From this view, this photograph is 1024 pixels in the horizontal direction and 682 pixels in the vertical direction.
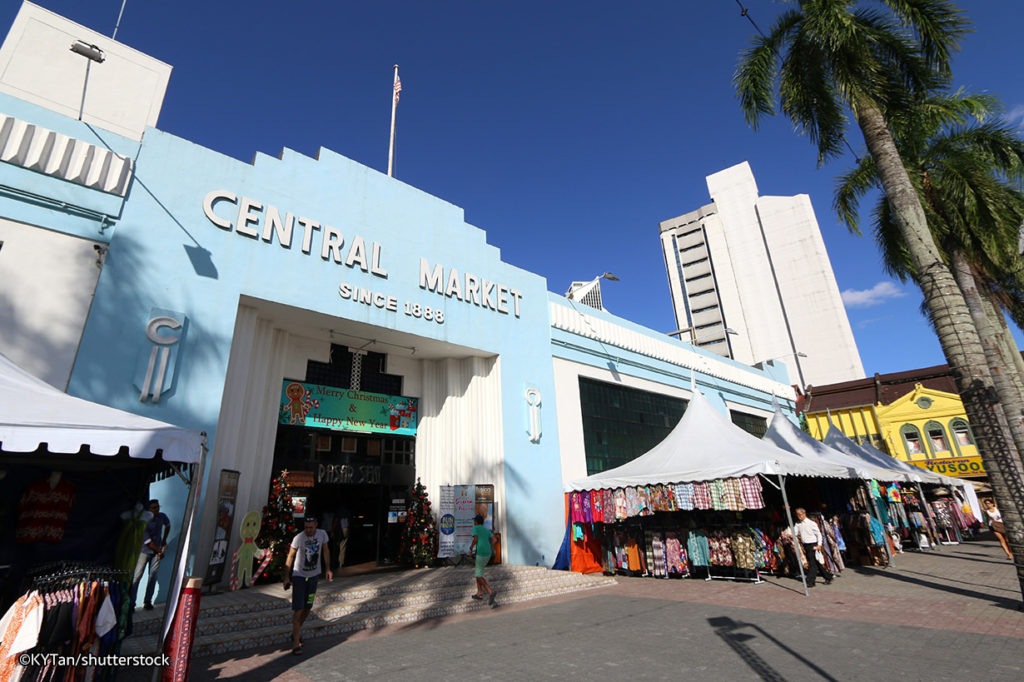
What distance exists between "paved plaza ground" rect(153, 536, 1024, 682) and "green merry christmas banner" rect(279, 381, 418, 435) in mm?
5883

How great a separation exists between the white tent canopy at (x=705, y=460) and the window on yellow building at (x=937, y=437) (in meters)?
22.8

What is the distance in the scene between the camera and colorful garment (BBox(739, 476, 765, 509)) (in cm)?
950

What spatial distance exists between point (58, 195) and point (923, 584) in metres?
17.3

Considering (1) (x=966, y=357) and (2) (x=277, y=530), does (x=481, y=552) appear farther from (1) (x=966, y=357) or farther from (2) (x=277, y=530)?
(1) (x=966, y=357)

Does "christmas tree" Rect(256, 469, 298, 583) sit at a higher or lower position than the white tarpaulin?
lower

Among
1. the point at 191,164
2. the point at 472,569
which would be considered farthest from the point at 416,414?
the point at 191,164

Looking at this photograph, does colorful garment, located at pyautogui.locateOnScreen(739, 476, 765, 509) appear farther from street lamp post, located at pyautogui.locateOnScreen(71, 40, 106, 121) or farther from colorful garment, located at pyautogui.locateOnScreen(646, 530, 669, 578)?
street lamp post, located at pyautogui.locateOnScreen(71, 40, 106, 121)

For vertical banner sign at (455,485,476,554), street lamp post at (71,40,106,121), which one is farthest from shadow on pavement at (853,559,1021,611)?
street lamp post at (71,40,106,121)

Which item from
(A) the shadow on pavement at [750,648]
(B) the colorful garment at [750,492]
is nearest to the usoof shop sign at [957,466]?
(B) the colorful garment at [750,492]

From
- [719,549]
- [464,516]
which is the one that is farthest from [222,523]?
[719,549]

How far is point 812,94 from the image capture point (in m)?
10.2

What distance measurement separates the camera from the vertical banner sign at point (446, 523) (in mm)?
11898

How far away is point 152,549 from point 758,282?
56.5m

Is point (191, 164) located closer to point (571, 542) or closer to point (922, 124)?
point (571, 542)
